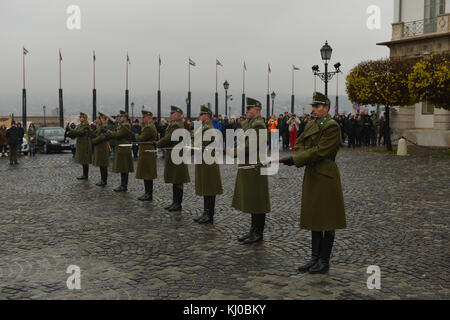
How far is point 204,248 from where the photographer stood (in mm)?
6789

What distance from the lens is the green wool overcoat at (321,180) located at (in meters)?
5.61

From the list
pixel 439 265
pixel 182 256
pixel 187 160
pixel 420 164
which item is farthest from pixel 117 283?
pixel 420 164

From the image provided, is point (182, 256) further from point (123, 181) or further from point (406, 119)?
point (406, 119)

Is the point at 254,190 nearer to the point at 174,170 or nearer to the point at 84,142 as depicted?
the point at 174,170

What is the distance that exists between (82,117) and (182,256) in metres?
9.34

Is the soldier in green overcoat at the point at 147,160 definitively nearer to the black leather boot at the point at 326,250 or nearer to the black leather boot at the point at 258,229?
the black leather boot at the point at 258,229

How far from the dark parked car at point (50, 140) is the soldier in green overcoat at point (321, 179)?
22871 millimetres

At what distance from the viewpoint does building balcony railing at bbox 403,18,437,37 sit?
2931 cm

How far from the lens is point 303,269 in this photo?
18.9 feet

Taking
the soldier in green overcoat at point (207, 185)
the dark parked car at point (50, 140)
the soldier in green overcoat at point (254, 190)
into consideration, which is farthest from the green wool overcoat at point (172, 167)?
the dark parked car at point (50, 140)

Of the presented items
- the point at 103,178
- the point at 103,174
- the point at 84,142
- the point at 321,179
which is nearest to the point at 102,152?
the point at 103,174

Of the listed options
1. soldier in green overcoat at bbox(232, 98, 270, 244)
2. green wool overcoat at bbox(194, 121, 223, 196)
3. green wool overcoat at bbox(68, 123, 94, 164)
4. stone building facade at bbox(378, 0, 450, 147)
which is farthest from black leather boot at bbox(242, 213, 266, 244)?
stone building facade at bbox(378, 0, 450, 147)

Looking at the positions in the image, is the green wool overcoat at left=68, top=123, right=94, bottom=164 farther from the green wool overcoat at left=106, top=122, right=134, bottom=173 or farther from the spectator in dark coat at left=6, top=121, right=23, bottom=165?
the spectator in dark coat at left=6, top=121, right=23, bottom=165

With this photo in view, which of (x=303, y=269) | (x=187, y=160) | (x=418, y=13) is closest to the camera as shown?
(x=303, y=269)
